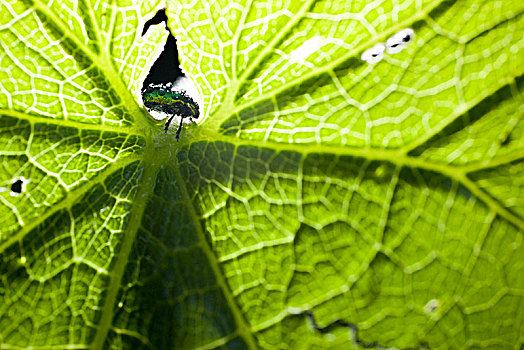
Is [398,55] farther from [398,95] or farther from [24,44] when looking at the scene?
[24,44]

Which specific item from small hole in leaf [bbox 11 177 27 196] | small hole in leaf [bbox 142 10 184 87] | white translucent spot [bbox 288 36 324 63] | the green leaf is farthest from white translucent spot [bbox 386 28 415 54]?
small hole in leaf [bbox 11 177 27 196]

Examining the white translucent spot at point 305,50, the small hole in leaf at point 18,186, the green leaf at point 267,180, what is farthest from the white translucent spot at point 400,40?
the small hole in leaf at point 18,186

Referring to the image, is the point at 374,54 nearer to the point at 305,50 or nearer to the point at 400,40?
the point at 400,40

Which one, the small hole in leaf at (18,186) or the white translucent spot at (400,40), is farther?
the small hole in leaf at (18,186)

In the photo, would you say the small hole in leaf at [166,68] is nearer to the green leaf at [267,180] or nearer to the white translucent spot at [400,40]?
the green leaf at [267,180]

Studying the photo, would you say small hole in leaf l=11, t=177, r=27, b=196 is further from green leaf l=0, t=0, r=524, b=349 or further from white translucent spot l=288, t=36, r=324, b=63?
white translucent spot l=288, t=36, r=324, b=63

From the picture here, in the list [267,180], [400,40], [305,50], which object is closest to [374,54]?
[400,40]
